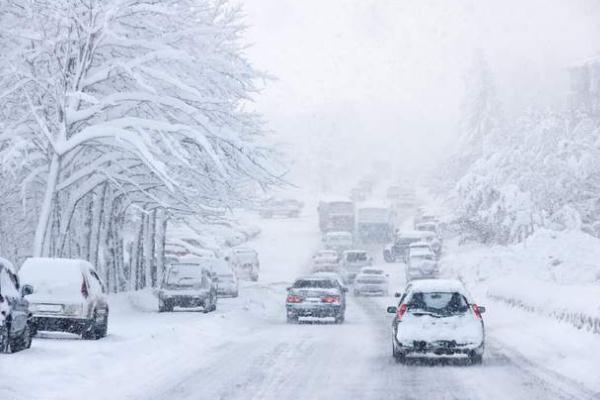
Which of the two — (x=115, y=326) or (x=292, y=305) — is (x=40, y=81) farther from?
(x=292, y=305)

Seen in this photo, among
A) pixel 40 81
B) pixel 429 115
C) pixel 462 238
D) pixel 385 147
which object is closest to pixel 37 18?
pixel 40 81

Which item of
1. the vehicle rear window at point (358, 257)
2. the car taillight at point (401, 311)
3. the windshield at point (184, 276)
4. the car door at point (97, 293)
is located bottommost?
the car taillight at point (401, 311)

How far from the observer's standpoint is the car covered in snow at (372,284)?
5634 cm

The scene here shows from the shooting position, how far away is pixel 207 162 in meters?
33.4

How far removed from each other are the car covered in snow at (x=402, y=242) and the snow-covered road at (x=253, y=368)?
44.4 meters

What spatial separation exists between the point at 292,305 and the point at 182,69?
312 inches

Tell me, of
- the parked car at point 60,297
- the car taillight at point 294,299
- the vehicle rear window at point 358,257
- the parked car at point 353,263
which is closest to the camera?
the parked car at point 60,297

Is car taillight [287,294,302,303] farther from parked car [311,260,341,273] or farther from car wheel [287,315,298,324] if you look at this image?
parked car [311,260,341,273]

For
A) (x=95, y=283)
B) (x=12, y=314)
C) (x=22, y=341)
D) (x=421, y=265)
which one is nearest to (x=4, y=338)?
(x=12, y=314)

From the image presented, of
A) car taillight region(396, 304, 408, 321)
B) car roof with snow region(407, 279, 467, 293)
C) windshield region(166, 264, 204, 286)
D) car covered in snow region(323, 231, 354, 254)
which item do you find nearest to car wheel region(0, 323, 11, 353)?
car taillight region(396, 304, 408, 321)

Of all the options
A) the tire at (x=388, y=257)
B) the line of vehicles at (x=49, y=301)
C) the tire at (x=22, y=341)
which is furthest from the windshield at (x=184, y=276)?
the tire at (x=388, y=257)

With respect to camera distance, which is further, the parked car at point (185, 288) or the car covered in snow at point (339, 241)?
the car covered in snow at point (339, 241)

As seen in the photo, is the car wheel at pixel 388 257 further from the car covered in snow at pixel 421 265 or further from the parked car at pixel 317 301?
the parked car at pixel 317 301

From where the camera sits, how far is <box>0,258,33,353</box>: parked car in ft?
63.2
